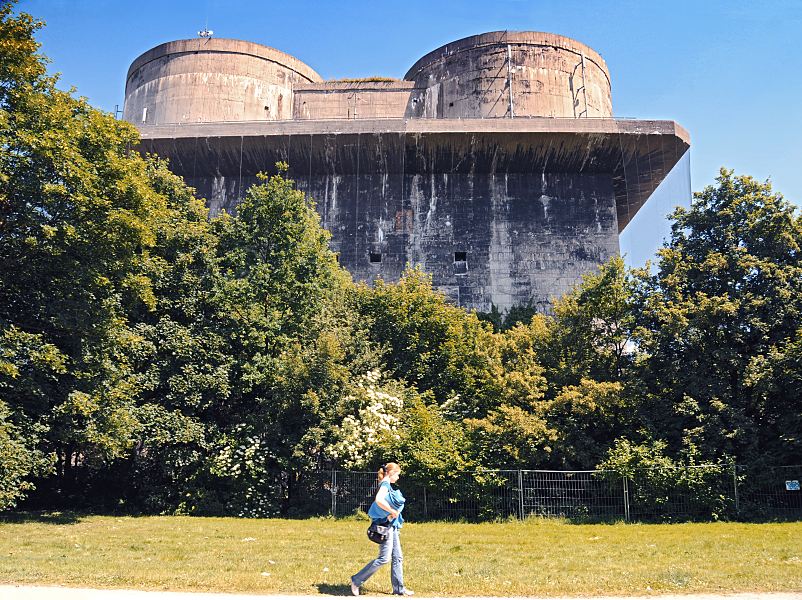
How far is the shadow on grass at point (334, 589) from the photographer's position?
26.3 feet

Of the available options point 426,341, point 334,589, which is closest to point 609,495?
point 426,341

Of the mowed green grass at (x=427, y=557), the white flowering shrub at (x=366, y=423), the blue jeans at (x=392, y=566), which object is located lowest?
the mowed green grass at (x=427, y=557)

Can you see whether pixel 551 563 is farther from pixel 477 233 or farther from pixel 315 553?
pixel 477 233

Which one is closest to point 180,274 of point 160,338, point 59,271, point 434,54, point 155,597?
point 160,338

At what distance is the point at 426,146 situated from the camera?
3706cm

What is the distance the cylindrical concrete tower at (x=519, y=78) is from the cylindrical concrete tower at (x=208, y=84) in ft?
35.5

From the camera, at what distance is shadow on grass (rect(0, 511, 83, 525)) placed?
1677 cm

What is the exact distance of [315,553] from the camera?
37.2ft

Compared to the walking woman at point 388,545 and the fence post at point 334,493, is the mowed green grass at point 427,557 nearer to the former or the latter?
the walking woman at point 388,545

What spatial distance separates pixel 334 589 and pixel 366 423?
482 inches

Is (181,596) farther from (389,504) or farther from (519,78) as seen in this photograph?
(519,78)

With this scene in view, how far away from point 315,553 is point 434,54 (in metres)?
37.3

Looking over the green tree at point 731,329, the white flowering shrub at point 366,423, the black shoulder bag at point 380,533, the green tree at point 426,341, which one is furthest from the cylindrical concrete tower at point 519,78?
the black shoulder bag at point 380,533

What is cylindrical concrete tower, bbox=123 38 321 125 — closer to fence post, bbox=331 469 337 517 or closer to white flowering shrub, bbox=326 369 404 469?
white flowering shrub, bbox=326 369 404 469
